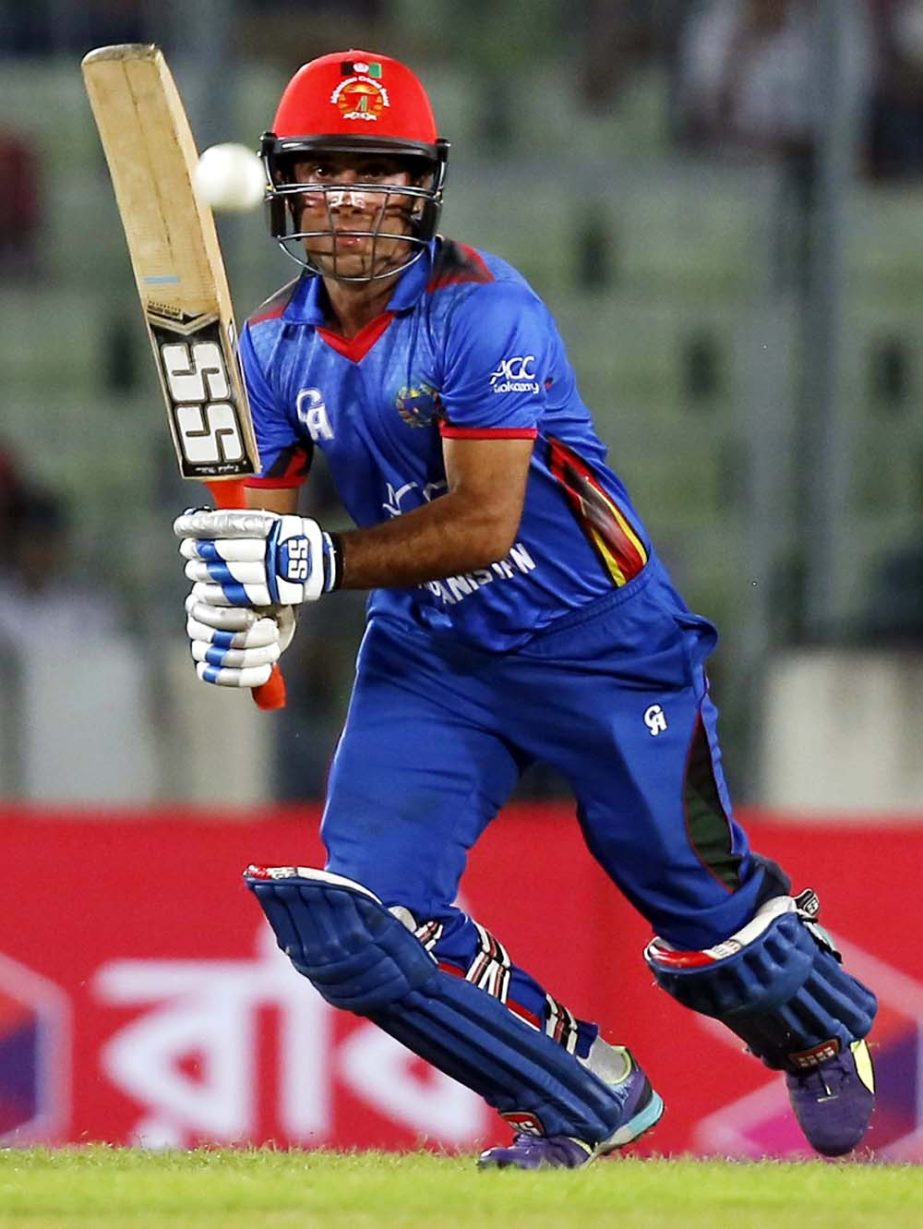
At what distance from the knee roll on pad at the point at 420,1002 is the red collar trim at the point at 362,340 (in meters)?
0.84

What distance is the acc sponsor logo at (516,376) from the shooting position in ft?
12.6

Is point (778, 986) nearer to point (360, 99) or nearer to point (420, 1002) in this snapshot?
point (420, 1002)

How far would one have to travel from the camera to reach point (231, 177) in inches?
145

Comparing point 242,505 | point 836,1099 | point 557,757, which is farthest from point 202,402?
point 836,1099

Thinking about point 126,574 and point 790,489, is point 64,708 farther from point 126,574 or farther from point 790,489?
point 790,489

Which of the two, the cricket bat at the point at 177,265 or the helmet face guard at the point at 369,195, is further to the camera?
the helmet face guard at the point at 369,195

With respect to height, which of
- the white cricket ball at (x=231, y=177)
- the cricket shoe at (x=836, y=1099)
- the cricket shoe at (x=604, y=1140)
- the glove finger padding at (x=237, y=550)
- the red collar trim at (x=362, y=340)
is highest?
the white cricket ball at (x=231, y=177)

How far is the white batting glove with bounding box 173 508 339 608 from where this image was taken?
380 cm

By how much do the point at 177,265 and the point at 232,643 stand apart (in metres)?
0.60

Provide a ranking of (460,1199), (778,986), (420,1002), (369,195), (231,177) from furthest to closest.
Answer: (778,986) < (420,1002) < (369,195) < (231,177) < (460,1199)

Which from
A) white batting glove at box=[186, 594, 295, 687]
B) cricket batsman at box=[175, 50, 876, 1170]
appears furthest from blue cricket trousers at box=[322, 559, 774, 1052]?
white batting glove at box=[186, 594, 295, 687]

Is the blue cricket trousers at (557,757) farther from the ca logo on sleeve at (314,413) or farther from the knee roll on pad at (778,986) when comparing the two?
the ca logo on sleeve at (314,413)

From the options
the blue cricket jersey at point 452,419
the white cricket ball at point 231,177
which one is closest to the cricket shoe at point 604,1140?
Answer: the blue cricket jersey at point 452,419

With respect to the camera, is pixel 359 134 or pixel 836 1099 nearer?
pixel 359 134
